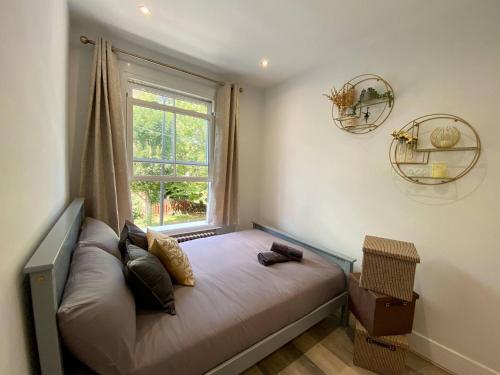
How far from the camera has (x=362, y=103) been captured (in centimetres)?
213

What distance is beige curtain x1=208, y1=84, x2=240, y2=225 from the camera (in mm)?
2854

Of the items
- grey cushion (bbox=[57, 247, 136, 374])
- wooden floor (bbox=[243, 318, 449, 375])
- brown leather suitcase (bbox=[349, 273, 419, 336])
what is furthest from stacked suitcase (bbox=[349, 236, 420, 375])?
grey cushion (bbox=[57, 247, 136, 374])

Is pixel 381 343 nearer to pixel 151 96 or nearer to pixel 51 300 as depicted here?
pixel 51 300

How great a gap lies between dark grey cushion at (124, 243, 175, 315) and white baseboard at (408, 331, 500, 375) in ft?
6.49

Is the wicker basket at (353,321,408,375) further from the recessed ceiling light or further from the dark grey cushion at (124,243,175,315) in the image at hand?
the recessed ceiling light

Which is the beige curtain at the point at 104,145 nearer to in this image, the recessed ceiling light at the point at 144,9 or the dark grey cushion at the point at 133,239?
the recessed ceiling light at the point at 144,9

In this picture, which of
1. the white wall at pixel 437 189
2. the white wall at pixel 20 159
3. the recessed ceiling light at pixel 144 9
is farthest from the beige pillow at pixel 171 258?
the recessed ceiling light at pixel 144 9

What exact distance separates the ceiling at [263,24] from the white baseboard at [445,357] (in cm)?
254

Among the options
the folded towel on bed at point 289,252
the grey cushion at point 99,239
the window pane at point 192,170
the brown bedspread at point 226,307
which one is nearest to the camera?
the brown bedspread at point 226,307

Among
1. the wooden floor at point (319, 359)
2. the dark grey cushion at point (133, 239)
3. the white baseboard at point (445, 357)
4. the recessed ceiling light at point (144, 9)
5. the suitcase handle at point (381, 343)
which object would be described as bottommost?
the wooden floor at point (319, 359)

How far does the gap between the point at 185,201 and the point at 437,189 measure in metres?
2.66

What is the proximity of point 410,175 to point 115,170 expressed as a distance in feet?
8.94

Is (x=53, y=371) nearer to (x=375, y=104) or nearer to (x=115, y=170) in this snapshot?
(x=115, y=170)

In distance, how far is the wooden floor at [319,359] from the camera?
1540mm
